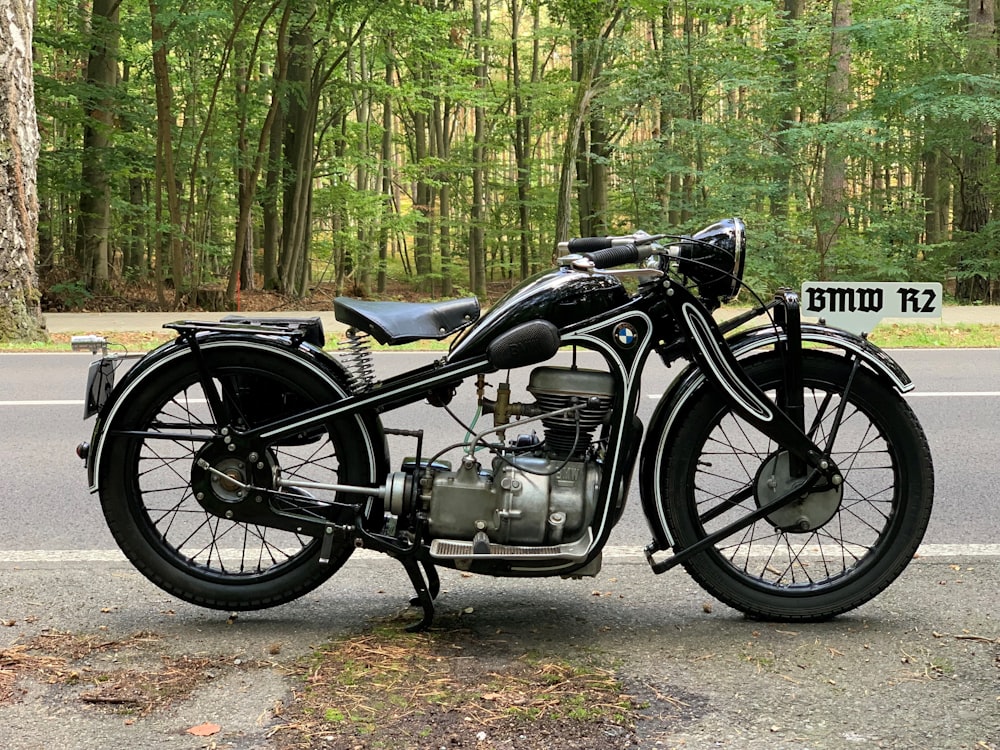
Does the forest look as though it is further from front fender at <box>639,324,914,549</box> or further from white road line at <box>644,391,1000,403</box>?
front fender at <box>639,324,914,549</box>

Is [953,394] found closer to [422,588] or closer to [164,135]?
[422,588]

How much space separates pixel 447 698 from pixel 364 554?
164cm

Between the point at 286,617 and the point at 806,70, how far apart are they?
58.6 ft

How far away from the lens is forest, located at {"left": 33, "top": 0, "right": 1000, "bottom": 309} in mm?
16828

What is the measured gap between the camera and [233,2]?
1678 centimetres

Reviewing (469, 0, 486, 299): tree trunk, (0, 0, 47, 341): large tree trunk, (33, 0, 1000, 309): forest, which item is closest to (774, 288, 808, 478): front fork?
(0, 0, 47, 341): large tree trunk

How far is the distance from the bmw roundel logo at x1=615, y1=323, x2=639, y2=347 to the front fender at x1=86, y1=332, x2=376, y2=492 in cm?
89

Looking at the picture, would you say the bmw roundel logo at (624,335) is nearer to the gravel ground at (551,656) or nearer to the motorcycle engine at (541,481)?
the motorcycle engine at (541,481)

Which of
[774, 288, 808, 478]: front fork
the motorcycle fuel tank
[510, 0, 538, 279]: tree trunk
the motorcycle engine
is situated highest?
[510, 0, 538, 279]: tree trunk

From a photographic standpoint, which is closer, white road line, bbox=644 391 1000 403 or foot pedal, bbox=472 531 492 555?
foot pedal, bbox=472 531 492 555

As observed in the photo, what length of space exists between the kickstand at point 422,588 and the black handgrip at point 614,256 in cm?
117

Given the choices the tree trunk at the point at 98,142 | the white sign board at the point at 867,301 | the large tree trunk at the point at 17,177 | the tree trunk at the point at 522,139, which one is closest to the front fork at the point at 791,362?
the white sign board at the point at 867,301

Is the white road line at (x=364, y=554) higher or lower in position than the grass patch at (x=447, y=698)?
higher

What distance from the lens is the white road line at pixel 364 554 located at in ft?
14.4
